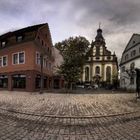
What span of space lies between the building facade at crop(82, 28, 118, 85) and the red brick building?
1705 inches

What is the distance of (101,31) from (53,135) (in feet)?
261

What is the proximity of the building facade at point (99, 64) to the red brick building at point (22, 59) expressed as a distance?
43.3 metres

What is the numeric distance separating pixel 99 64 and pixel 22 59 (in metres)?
49.9

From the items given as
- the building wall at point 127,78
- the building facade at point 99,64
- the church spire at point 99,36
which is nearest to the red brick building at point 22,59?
the building wall at point 127,78

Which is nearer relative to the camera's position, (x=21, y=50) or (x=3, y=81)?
(x=21, y=50)

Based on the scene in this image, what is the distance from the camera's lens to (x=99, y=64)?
76.8 meters

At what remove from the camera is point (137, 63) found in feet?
130

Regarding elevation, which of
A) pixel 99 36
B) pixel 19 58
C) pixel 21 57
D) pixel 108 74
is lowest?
pixel 108 74

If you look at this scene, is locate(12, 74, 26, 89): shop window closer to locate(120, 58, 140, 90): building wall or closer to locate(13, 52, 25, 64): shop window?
locate(13, 52, 25, 64): shop window

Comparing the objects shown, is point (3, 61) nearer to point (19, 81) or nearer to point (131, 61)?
point (19, 81)

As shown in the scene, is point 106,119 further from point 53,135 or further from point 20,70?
point 20,70

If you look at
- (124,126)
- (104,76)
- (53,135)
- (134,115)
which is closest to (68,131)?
(53,135)

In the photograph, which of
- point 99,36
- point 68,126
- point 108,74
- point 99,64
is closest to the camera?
point 68,126

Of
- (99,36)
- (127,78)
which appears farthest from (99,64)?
(127,78)
